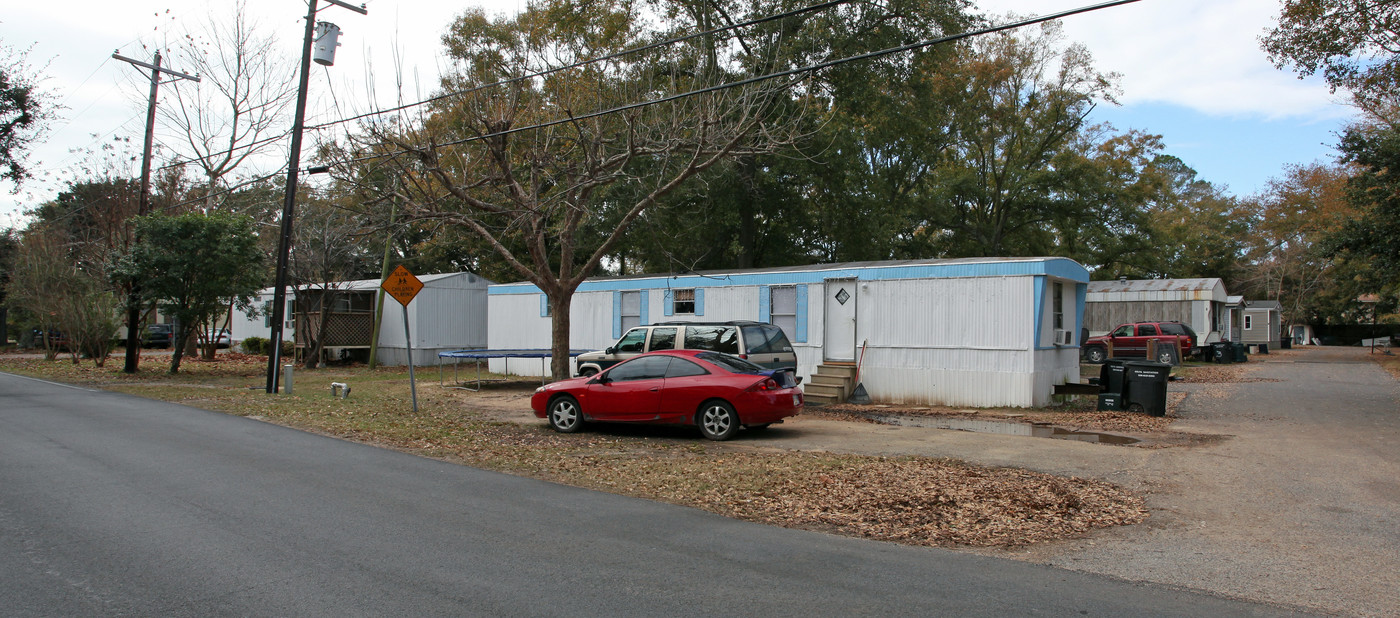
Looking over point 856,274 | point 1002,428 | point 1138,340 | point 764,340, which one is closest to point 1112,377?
point 1002,428

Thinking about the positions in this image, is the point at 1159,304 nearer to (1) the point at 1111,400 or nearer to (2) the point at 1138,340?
(2) the point at 1138,340

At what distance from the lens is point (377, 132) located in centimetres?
1483

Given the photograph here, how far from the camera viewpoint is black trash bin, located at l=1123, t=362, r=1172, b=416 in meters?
14.5

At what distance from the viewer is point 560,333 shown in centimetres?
1659

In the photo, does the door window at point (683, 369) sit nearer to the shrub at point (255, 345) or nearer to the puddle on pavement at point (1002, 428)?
the puddle on pavement at point (1002, 428)

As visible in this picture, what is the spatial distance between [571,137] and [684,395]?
28.7ft

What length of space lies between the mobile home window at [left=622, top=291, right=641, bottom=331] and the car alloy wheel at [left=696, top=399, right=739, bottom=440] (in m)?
9.46

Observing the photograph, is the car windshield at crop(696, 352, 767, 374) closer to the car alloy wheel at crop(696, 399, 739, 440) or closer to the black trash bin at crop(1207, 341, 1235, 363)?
the car alloy wheel at crop(696, 399, 739, 440)

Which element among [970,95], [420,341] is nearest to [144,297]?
[420,341]

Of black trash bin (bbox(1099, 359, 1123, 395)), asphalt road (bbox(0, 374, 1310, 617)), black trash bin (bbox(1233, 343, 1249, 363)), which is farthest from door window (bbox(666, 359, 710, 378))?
black trash bin (bbox(1233, 343, 1249, 363))

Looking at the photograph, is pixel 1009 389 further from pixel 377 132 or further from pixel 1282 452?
pixel 377 132

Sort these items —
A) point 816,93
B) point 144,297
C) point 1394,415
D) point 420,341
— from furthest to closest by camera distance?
point 420,341 < point 816,93 < point 144,297 < point 1394,415

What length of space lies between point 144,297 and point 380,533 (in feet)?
70.1

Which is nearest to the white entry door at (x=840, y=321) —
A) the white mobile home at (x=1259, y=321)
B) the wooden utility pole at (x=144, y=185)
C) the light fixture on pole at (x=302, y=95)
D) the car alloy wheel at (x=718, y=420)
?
the car alloy wheel at (x=718, y=420)
